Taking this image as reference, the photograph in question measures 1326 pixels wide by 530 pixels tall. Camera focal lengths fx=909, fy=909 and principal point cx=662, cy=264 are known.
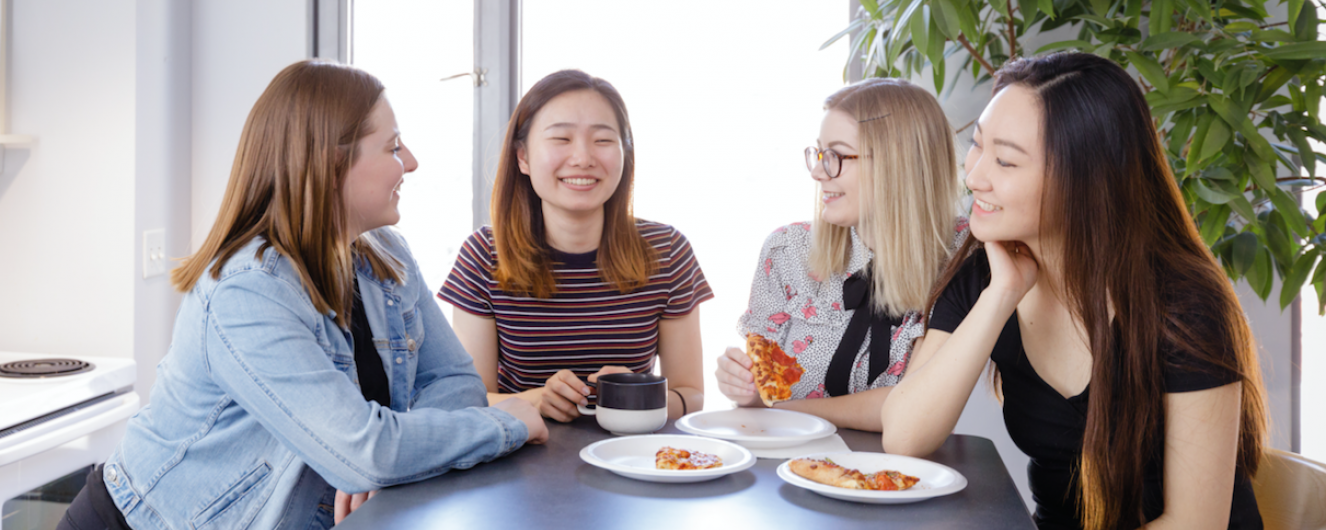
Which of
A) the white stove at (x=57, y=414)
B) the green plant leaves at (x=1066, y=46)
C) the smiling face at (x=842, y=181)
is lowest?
the white stove at (x=57, y=414)

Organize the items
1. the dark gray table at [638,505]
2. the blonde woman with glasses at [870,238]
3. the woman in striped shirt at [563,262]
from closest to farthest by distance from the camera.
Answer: the dark gray table at [638,505]
the blonde woman with glasses at [870,238]
the woman in striped shirt at [563,262]

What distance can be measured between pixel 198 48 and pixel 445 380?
1884mm

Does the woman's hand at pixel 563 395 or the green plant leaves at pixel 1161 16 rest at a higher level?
the green plant leaves at pixel 1161 16

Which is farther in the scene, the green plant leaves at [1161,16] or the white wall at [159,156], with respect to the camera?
the white wall at [159,156]

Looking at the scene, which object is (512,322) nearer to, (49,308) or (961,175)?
(961,175)

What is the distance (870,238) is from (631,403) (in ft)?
2.42

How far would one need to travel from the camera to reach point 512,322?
194cm

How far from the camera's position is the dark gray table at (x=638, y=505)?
40.1 inches

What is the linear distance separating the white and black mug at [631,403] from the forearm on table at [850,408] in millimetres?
310

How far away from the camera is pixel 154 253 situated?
8.62ft

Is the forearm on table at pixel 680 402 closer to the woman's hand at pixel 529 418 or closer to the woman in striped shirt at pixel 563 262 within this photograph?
the woman in striped shirt at pixel 563 262

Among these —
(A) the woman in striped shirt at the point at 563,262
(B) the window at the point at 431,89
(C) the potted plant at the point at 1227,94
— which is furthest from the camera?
(B) the window at the point at 431,89

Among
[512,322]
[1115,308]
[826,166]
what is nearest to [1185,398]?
[1115,308]

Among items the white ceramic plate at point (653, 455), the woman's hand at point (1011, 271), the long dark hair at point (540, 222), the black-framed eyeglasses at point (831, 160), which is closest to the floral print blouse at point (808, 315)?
the black-framed eyeglasses at point (831, 160)
